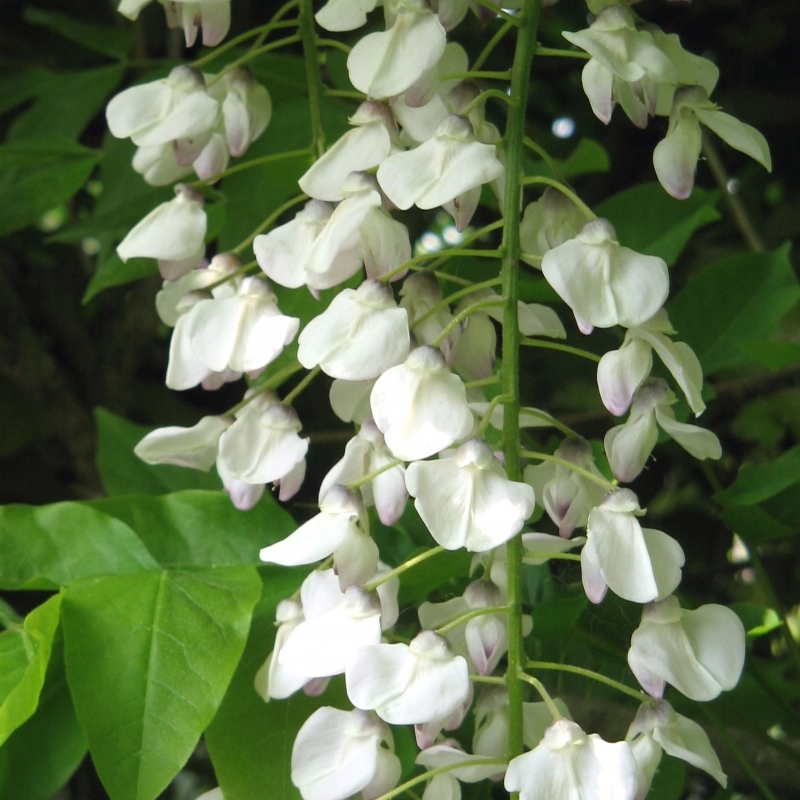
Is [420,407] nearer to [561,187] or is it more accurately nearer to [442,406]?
[442,406]

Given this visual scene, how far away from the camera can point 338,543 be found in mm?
541

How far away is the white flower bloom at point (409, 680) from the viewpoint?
485 mm

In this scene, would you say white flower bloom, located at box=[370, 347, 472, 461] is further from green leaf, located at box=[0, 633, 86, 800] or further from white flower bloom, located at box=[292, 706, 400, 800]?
green leaf, located at box=[0, 633, 86, 800]

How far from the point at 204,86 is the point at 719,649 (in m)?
0.45

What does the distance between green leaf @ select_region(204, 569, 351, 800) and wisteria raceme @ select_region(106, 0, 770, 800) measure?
0.02m

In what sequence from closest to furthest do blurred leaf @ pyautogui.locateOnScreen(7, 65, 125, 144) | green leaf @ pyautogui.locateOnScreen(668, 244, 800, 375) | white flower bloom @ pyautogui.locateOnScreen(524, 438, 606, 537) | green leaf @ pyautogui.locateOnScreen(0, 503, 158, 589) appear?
white flower bloom @ pyautogui.locateOnScreen(524, 438, 606, 537) → green leaf @ pyautogui.locateOnScreen(0, 503, 158, 589) → green leaf @ pyautogui.locateOnScreen(668, 244, 800, 375) → blurred leaf @ pyautogui.locateOnScreen(7, 65, 125, 144)

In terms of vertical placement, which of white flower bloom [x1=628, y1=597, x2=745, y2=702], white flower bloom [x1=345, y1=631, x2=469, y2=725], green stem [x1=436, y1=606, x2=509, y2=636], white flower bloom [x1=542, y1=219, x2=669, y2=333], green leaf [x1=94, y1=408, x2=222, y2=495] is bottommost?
green leaf [x1=94, y1=408, x2=222, y2=495]

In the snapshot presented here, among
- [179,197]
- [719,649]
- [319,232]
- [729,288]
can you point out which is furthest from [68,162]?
[719,649]

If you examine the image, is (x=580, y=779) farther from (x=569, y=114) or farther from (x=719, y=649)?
(x=569, y=114)

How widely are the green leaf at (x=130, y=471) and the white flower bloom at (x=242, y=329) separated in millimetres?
315

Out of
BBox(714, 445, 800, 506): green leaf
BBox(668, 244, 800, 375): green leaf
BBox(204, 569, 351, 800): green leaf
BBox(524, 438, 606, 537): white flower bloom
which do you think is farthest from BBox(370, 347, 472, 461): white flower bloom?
BBox(668, 244, 800, 375): green leaf

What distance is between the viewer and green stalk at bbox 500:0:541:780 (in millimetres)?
522

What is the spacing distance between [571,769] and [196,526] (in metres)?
0.37

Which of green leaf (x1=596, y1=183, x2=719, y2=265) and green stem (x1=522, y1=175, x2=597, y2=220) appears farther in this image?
green leaf (x1=596, y1=183, x2=719, y2=265)
